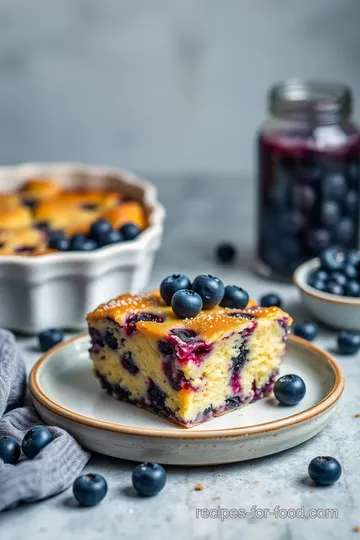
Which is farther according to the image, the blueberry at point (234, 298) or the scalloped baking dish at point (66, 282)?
the scalloped baking dish at point (66, 282)

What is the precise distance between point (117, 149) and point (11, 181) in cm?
112

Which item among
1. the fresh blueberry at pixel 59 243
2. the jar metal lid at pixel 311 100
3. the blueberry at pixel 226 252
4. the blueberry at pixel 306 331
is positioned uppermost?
the jar metal lid at pixel 311 100

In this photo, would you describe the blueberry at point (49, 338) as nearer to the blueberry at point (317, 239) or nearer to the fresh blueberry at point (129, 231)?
the fresh blueberry at point (129, 231)

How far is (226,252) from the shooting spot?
2500 mm

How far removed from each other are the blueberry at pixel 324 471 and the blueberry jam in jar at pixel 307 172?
38.6 inches

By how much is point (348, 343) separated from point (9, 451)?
2.59ft

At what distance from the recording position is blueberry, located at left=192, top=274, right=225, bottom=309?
1.60 meters

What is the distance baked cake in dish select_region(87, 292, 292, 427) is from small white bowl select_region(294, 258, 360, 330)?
0.36 meters

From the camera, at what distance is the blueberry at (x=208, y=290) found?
5.26ft

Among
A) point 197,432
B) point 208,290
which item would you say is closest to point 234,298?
point 208,290

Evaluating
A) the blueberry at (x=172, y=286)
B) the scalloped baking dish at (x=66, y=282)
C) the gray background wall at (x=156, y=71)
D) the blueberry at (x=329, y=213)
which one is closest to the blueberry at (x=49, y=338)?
the scalloped baking dish at (x=66, y=282)

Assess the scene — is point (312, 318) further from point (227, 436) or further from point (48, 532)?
point (48, 532)

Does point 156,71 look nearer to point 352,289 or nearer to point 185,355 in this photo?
point 352,289

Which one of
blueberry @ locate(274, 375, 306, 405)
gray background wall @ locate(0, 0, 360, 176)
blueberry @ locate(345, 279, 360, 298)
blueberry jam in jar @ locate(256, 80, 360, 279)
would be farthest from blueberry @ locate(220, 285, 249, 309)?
gray background wall @ locate(0, 0, 360, 176)
